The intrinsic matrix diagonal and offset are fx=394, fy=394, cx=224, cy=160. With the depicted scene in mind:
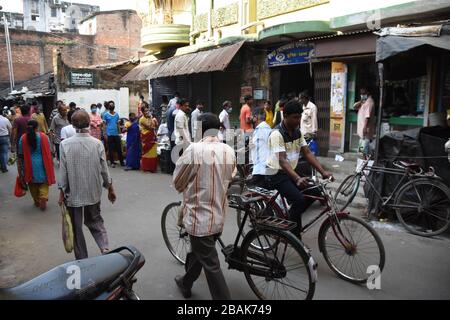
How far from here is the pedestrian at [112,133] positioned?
35.3ft

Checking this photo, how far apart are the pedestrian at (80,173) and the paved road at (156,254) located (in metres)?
0.81

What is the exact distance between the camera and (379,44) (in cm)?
549

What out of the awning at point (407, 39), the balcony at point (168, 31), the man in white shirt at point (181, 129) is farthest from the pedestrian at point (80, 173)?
the balcony at point (168, 31)

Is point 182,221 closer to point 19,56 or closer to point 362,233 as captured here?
point 362,233

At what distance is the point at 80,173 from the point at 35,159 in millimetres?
3159

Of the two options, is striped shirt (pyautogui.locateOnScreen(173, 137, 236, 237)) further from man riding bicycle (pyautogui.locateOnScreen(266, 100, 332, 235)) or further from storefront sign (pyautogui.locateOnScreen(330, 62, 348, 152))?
storefront sign (pyautogui.locateOnScreen(330, 62, 348, 152))

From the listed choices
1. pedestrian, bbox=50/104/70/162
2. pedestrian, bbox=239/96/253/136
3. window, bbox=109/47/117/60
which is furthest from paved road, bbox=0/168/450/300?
window, bbox=109/47/117/60

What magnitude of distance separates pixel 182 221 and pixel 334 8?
7.86 meters

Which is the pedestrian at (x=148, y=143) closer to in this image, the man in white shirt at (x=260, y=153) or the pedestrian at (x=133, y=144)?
the pedestrian at (x=133, y=144)

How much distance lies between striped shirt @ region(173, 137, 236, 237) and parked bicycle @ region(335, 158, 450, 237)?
3.28 m

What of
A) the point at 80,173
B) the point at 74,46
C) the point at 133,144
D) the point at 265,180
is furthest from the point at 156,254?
the point at 74,46

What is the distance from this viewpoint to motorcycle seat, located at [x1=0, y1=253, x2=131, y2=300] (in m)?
2.23

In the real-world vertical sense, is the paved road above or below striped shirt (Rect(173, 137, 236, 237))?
below

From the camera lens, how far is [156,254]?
15.4ft
